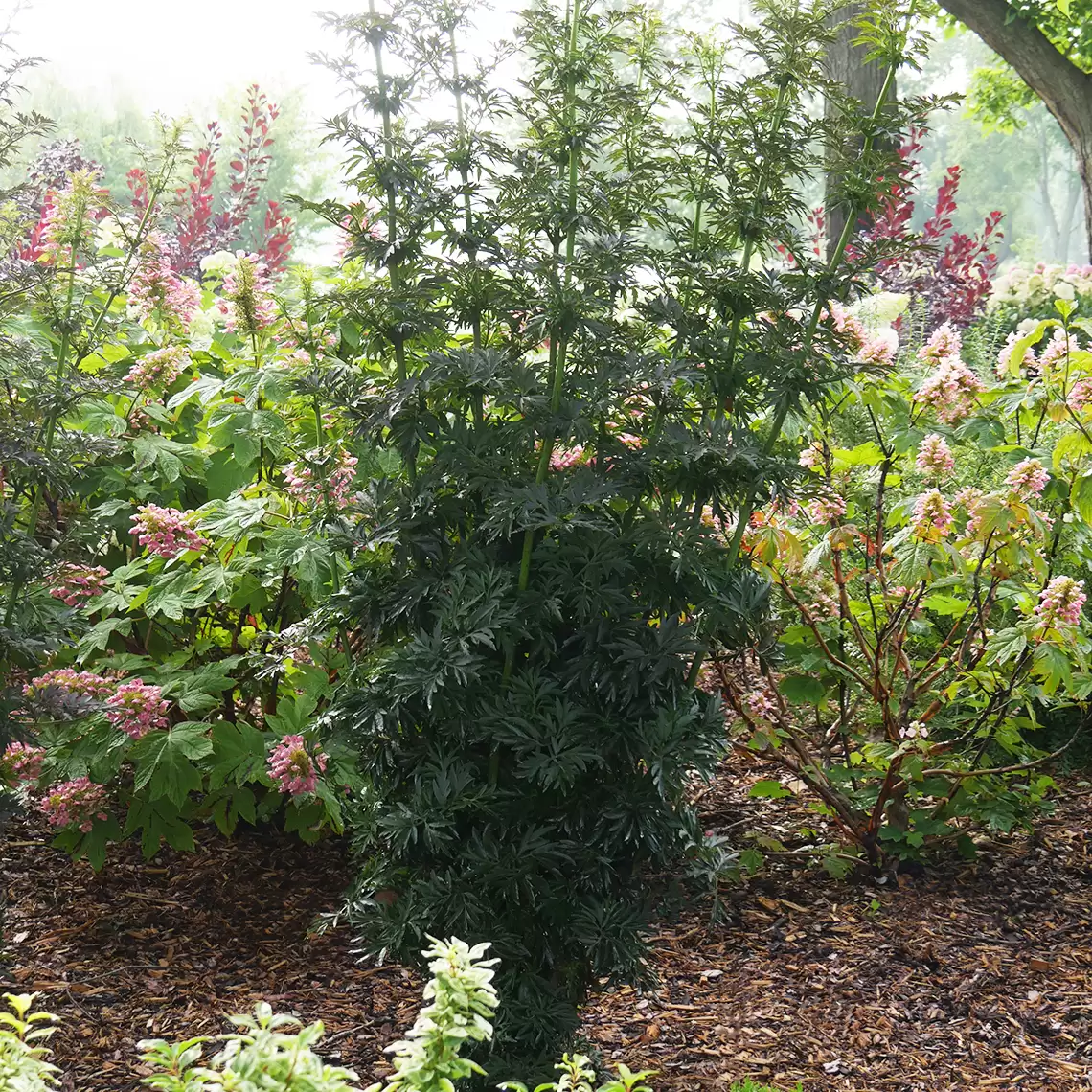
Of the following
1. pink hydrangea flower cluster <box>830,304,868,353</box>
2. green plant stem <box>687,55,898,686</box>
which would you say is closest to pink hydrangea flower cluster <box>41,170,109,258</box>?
green plant stem <box>687,55,898,686</box>

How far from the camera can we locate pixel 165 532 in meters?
2.98

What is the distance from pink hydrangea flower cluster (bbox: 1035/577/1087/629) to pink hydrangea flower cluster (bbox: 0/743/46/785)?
2.60 meters

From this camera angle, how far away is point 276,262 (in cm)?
815

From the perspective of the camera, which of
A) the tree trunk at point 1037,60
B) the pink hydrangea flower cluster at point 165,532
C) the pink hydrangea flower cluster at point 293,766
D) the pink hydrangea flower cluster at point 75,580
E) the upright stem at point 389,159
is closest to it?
the upright stem at point 389,159

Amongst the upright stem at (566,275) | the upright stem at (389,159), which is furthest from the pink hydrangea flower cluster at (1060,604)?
the upright stem at (389,159)

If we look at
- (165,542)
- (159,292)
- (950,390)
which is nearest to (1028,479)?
(950,390)

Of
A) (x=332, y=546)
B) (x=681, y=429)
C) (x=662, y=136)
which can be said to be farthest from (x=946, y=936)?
(x=662, y=136)

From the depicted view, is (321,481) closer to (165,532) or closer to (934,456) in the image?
(165,532)

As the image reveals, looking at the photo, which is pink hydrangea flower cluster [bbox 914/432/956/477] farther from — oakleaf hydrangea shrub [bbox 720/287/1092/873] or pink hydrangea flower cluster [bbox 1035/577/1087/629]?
pink hydrangea flower cluster [bbox 1035/577/1087/629]

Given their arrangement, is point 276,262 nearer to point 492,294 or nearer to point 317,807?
point 317,807

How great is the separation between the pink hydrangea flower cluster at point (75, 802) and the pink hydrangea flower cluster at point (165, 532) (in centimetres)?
65

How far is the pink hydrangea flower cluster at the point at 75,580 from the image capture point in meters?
2.48

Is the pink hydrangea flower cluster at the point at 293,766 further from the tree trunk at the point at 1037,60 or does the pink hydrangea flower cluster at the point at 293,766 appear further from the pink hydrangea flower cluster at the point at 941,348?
the tree trunk at the point at 1037,60

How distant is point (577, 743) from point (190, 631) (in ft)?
6.16
